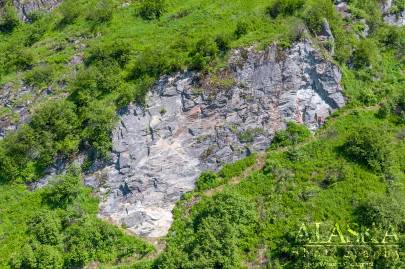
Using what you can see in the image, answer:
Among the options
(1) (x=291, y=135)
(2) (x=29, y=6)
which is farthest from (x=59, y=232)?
(2) (x=29, y=6)

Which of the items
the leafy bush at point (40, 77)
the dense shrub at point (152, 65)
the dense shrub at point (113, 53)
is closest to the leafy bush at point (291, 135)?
the dense shrub at point (152, 65)

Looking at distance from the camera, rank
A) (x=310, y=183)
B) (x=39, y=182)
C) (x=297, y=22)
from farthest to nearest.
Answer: (x=297, y=22) → (x=39, y=182) → (x=310, y=183)

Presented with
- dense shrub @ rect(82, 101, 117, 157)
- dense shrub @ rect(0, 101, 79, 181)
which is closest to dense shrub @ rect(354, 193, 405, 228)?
dense shrub @ rect(82, 101, 117, 157)

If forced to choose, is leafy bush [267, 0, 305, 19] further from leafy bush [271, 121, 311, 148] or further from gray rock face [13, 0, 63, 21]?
gray rock face [13, 0, 63, 21]

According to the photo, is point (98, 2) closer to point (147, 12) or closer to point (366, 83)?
point (147, 12)

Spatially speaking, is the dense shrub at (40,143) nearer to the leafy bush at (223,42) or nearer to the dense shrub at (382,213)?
the leafy bush at (223,42)

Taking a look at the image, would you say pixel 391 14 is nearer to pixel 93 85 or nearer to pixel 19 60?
pixel 93 85

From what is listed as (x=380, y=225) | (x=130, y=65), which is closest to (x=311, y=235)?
(x=380, y=225)
